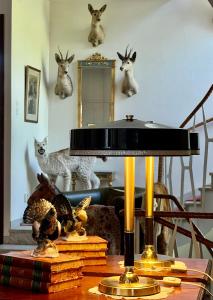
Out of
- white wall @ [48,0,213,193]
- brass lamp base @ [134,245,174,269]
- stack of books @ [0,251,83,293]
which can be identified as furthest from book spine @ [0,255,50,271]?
white wall @ [48,0,213,193]

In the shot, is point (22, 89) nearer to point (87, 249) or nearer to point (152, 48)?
point (152, 48)

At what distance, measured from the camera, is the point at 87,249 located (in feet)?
7.29

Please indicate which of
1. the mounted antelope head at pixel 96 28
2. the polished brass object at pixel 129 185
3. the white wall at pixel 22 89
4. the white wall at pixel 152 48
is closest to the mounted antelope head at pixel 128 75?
the white wall at pixel 152 48

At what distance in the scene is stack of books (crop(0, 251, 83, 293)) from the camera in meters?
1.80

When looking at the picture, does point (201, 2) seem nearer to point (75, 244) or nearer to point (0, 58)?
point (0, 58)

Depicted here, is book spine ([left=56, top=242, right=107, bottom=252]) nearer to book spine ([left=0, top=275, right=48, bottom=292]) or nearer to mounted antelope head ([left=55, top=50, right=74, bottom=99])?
book spine ([left=0, top=275, right=48, bottom=292])

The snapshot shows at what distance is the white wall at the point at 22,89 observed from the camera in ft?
22.4

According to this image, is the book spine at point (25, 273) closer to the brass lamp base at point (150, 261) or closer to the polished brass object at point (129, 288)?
the polished brass object at point (129, 288)

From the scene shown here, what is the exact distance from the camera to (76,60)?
8203 millimetres

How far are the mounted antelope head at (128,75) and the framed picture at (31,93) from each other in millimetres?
1227

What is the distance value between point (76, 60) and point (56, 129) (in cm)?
109

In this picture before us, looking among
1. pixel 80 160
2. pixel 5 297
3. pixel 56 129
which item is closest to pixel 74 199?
pixel 80 160

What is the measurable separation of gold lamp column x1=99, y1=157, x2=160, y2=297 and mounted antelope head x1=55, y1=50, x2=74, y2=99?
617 centimetres

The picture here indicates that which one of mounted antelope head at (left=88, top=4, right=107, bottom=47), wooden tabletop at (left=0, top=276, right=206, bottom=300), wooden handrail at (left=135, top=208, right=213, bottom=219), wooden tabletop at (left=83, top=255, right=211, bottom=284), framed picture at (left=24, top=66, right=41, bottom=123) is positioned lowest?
wooden tabletop at (left=0, top=276, right=206, bottom=300)
